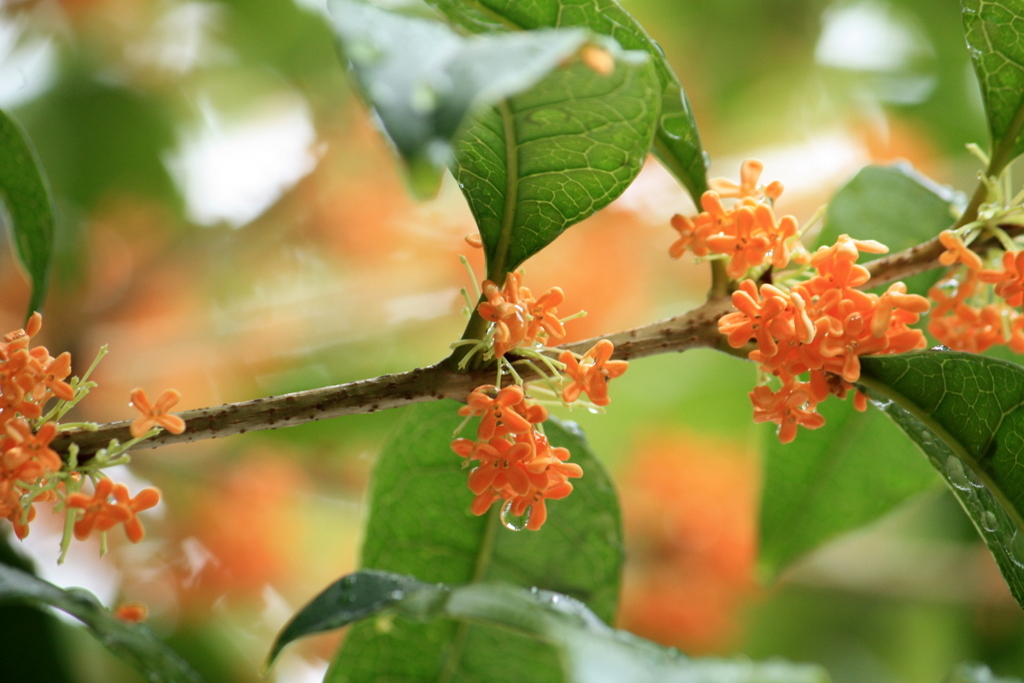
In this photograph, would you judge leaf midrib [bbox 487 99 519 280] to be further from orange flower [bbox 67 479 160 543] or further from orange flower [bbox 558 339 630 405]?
orange flower [bbox 67 479 160 543]

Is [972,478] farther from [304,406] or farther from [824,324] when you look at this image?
[304,406]

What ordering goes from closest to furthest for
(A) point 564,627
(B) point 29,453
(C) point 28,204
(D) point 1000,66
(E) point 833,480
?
(A) point 564,627
(B) point 29,453
(D) point 1000,66
(C) point 28,204
(E) point 833,480

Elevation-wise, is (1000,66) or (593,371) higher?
(1000,66)

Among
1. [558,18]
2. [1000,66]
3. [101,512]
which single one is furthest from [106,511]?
[1000,66]

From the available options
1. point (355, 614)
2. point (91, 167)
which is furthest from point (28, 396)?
point (91, 167)

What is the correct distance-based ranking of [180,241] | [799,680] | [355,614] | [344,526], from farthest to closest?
[344,526] < [180,241] < [355,614] < [799,680]

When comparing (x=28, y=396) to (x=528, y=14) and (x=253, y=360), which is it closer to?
(x=528, y=14)
